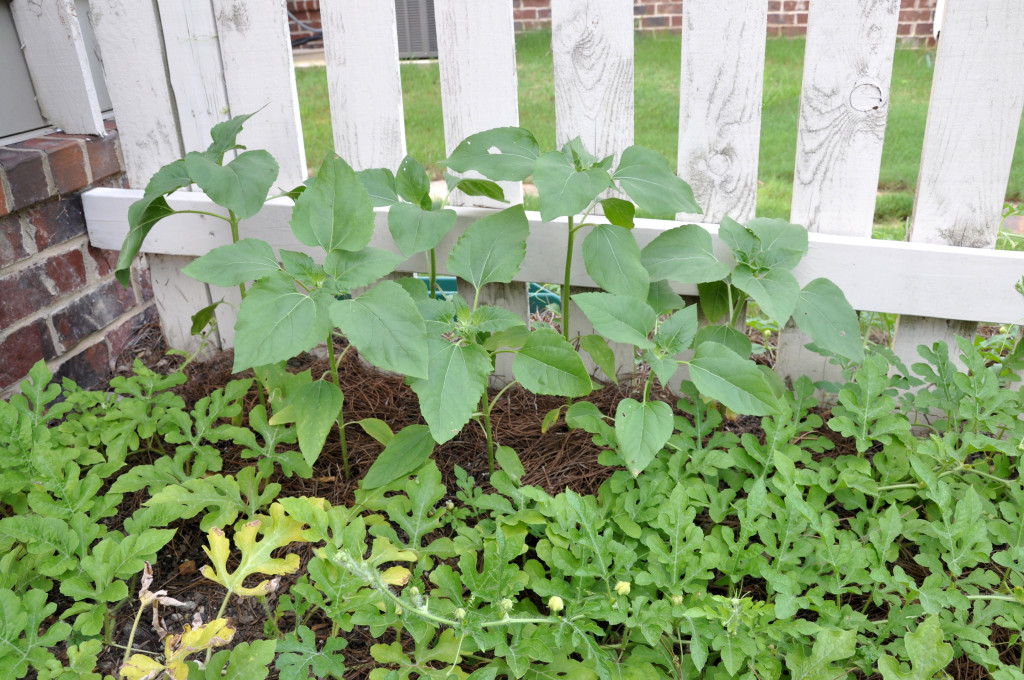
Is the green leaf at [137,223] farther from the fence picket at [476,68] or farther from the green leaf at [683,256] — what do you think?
the green leaf at [683,256]

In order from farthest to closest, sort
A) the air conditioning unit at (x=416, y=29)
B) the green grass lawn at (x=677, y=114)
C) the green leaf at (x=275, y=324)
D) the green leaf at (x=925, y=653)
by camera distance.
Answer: the air conditioning unit at (x=416, y=29), the green grass lawn at (x=677, y=114), the green leaf at (x=275, y=324), the green leaf at (x=925, y=653)

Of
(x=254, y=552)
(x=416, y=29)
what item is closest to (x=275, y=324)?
(x=254, y=552)

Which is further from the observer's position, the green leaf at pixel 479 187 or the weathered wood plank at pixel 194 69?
the weathered wood plank at pixel 194 69

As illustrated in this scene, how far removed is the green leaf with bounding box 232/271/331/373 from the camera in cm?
138

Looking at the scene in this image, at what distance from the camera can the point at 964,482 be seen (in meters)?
1.63

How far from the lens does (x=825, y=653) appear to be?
127cm

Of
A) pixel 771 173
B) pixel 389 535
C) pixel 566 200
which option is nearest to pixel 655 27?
pixel 771 173

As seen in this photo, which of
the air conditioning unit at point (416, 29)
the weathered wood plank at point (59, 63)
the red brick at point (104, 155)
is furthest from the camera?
the air conditioning unit at point (416, 29)

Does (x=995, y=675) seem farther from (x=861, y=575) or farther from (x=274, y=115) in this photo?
(x=274, y=115)

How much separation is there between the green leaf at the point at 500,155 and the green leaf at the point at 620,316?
368mm

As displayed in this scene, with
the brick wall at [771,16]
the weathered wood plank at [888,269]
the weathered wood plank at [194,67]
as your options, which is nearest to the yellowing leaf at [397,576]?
the weathered wood plank at [888,269]

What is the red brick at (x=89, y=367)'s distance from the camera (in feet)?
7.44

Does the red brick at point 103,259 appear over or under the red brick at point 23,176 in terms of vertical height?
under

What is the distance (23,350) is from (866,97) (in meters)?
2.28
